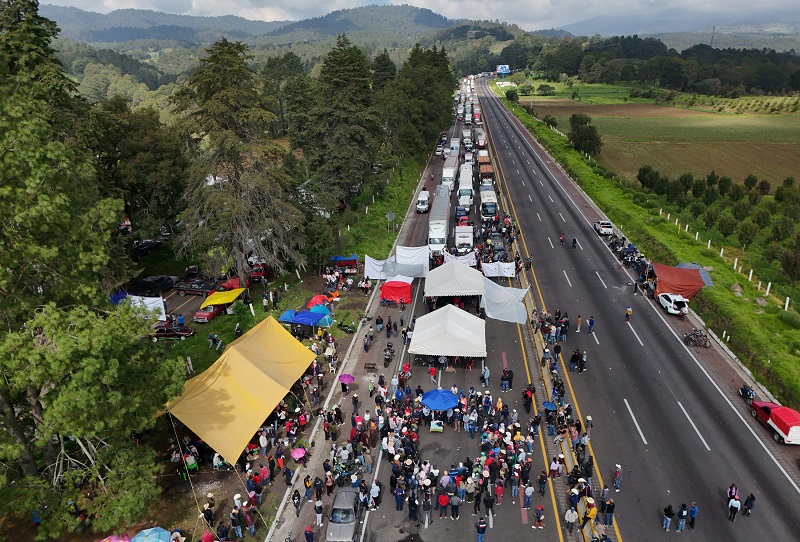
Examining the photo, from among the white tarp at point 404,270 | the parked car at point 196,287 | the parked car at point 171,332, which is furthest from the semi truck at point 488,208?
the parked car at point 171,332

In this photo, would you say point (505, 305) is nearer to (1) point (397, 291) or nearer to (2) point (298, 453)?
(1) point (397, 291)

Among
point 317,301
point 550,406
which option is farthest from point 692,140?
point 550,406

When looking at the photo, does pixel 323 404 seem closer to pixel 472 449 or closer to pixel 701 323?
pixel 472 449

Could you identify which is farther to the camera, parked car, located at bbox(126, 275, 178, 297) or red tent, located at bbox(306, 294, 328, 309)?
parked car, located at bbox(126, 275, 178, 297)

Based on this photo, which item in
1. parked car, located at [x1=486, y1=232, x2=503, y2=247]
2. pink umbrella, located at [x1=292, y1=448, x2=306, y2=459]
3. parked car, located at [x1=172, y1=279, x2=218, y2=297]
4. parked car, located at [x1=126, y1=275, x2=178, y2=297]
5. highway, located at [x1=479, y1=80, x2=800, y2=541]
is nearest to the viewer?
highway, located at [x1=479, y1=80, x2=800, y2=541]

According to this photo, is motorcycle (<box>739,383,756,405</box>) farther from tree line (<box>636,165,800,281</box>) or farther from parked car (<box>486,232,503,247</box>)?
parked car (<box>486,232,503,247</box>)

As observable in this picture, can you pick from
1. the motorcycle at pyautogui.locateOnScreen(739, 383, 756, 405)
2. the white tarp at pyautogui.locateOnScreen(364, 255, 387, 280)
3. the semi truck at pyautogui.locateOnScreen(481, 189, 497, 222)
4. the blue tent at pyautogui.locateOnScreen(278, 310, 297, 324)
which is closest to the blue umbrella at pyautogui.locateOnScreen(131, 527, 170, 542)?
the blue tent at pyautogui.locateOnScreen(278, 310, 297, 324)

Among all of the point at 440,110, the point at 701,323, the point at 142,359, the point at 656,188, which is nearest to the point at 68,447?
the point at 142,359
